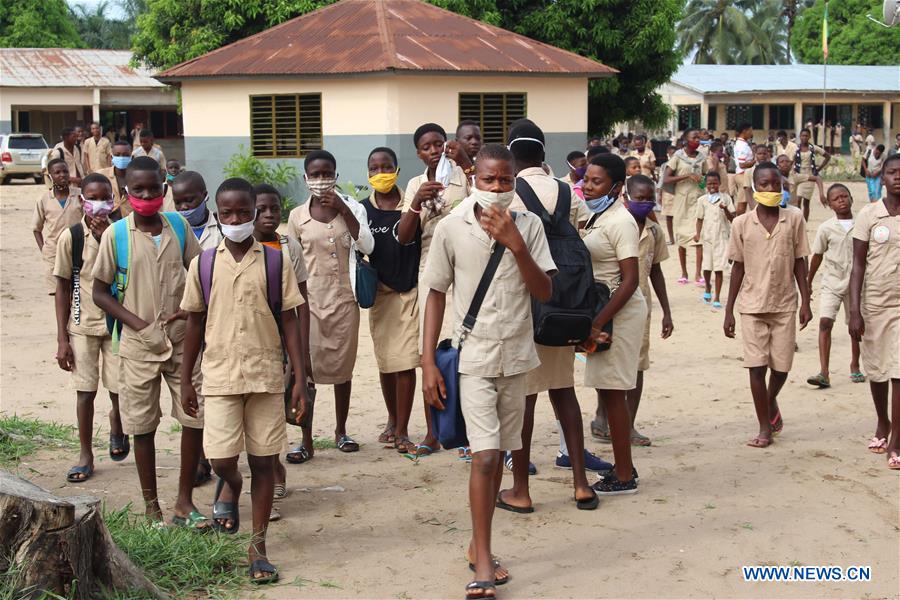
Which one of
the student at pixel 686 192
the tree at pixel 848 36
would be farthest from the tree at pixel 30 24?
the student at pixel 686 192

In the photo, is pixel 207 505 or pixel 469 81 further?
pixel 469 81

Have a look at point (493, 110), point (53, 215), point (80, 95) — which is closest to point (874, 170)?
point (493, 110)

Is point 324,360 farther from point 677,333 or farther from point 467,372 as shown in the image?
point 677,333

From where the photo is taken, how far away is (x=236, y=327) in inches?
183

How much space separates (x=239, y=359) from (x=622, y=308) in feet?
7.08

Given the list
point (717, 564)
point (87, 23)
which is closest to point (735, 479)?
point (717, 564)

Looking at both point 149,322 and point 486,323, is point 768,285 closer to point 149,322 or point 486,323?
point 486,323

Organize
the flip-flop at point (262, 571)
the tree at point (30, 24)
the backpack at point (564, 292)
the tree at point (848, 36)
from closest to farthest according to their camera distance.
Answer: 1. the flip-flop at point (262, 571)
2. the backpack at point (564, 292)
3. the tree at point (30, 24)
4. the tree at point (848, 36)

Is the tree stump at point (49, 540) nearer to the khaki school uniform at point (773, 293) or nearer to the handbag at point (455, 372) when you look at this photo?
the handbag at point (455, 372)

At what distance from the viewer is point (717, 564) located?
191 inches

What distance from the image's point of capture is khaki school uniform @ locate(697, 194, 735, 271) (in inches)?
461

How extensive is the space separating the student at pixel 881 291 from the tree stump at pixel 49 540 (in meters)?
4.49

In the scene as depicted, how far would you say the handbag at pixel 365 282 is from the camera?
253 inches

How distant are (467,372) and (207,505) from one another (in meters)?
1.95
